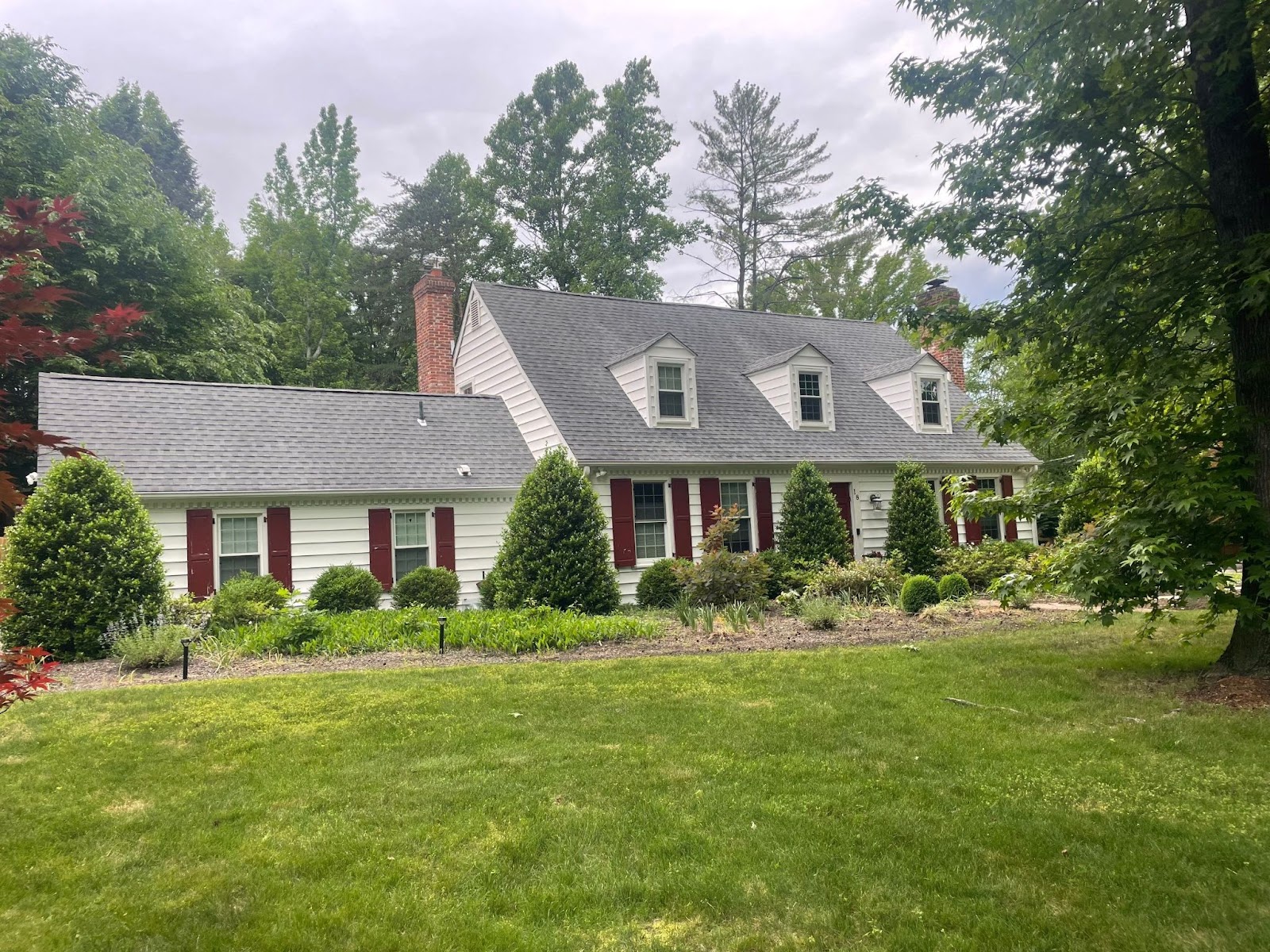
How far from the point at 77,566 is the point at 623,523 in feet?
27.5

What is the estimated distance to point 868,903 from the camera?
345cm

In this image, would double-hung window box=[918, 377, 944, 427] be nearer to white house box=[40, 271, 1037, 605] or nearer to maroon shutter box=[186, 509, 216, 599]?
white house box=[40, 271, 1037, 605]

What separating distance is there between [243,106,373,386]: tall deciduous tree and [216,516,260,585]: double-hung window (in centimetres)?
1803

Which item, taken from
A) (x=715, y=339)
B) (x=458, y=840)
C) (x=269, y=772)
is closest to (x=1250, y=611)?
(x=458, y=840)

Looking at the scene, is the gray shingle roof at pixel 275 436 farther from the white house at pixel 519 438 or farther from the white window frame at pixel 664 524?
the white window frame at pixel 664 524

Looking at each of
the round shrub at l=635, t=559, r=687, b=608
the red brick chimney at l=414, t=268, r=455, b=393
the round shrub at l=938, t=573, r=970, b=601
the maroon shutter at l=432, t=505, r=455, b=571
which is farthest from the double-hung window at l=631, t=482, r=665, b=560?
the red brick chimney at l=414, t=268, r=455, b=393

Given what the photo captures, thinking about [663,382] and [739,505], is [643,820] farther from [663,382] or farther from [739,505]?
[663,382]

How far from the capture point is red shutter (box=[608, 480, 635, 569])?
49.3ft

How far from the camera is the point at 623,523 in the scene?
15.1 metres

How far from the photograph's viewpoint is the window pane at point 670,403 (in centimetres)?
1648

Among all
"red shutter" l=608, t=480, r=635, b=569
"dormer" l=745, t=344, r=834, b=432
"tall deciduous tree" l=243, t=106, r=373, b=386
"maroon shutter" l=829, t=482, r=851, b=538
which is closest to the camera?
"red shutter" l=608, t=480, r=635, b=569

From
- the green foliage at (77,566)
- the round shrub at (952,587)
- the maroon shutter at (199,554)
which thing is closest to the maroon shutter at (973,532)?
the round shrub at (952,587)

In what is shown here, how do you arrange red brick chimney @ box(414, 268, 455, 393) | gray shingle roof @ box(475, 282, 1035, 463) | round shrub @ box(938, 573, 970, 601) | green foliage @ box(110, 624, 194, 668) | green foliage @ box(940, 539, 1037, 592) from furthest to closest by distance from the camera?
red brick chimney @ box(414, 268, 455, 393)
gray shingle roof @ box(475, 282, 1035, 463)
green foliage @ box(940, 539, 1037, 592)
round shrub @ box(938, 573, 970, 601)
green foliage @ box(110, 624, 194, 668)

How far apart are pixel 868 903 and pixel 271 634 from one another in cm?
869
